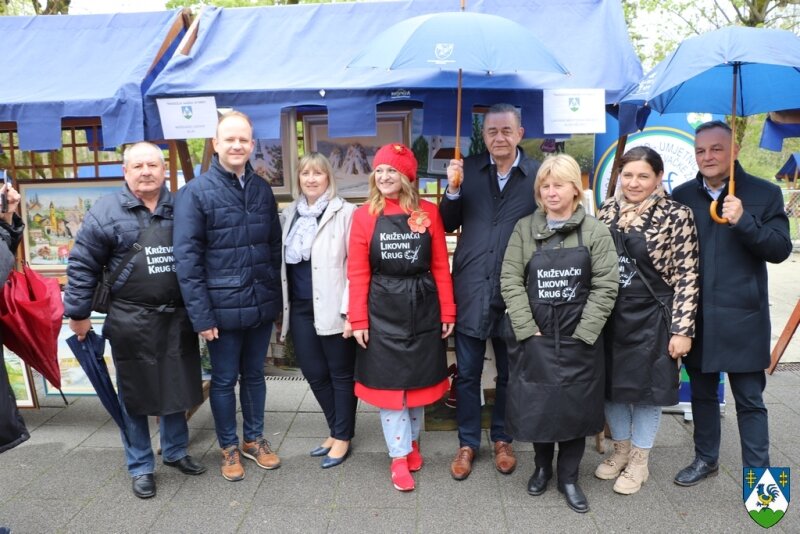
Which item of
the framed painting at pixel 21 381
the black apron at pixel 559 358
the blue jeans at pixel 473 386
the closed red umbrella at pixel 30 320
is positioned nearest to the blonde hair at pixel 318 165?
the blue jeans at pixel 473 386

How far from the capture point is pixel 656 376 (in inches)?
123

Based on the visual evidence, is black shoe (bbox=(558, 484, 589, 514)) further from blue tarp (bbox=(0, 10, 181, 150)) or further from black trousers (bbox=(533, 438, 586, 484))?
blue tarp (bbox=(0, 10, 181, 150))

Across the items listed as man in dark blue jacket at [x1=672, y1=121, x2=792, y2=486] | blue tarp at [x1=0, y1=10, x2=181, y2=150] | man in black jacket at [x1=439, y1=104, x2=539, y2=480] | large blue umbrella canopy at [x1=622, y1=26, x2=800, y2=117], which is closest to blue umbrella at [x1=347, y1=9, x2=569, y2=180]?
man in black jacket at [x1=439, y1=104, x2=539, y2=480]

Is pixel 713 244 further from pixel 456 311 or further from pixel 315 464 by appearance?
pixel 315 464

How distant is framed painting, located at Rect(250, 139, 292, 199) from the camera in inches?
176

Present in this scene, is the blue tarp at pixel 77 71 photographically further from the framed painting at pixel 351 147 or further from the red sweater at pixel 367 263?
the red sweater at pixel 367 263

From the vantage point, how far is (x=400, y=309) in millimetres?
3303

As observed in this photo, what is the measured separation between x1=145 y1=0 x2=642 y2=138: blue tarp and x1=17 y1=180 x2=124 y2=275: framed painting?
990 millimetres

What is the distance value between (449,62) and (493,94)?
0.80 m

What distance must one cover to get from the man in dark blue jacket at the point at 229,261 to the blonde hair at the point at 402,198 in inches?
23.5

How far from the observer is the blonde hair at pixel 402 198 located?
131 inches

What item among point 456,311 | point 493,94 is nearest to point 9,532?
point 456,311

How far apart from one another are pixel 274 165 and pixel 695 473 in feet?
10.9

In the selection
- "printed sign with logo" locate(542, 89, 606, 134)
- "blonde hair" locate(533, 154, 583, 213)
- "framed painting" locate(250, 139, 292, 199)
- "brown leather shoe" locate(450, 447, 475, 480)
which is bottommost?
"brown leather shoe" locate(450, 447, 475, 480)
